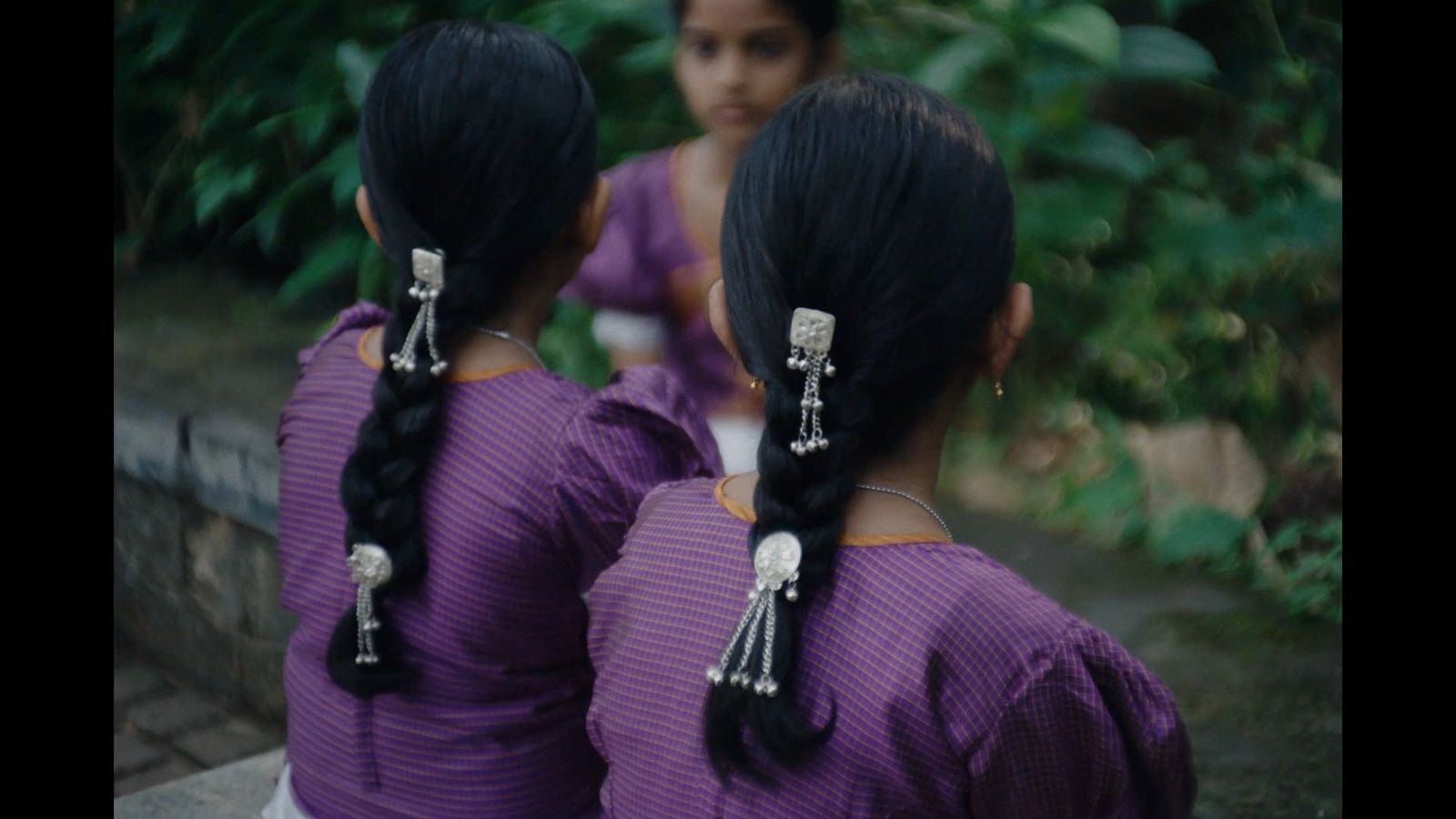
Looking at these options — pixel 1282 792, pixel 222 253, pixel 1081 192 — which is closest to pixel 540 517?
pixel 1282 792

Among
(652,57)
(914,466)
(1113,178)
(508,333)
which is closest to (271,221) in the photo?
(652,57)

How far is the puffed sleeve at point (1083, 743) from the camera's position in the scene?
134cm

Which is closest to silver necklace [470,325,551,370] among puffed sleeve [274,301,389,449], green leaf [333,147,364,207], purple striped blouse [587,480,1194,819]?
puffed sleeve [274,301,389,449]

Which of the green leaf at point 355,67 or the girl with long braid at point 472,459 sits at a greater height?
the girl with long braid at point 472,459

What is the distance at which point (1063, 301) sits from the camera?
12.7 ft

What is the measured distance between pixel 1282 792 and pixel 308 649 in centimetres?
145

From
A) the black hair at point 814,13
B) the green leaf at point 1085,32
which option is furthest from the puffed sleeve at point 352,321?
the green leaf at point 1085,32

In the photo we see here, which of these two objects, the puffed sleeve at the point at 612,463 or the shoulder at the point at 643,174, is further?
the shoulder at the point at 643,174

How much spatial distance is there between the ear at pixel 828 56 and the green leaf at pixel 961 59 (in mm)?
394

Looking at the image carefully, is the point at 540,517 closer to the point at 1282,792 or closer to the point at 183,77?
the point at 1282,792

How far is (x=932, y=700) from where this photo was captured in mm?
1347

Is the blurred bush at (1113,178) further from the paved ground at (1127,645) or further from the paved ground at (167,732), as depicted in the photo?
the paved ground at (167,732)

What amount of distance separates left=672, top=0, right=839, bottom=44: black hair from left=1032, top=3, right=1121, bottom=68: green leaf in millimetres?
712

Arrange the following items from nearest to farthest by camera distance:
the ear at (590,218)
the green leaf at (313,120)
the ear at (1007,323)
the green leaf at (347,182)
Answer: the ear at (1007,323), the ear at (590,218), the green leaf at (347,182), the green leaf at (313,120)
